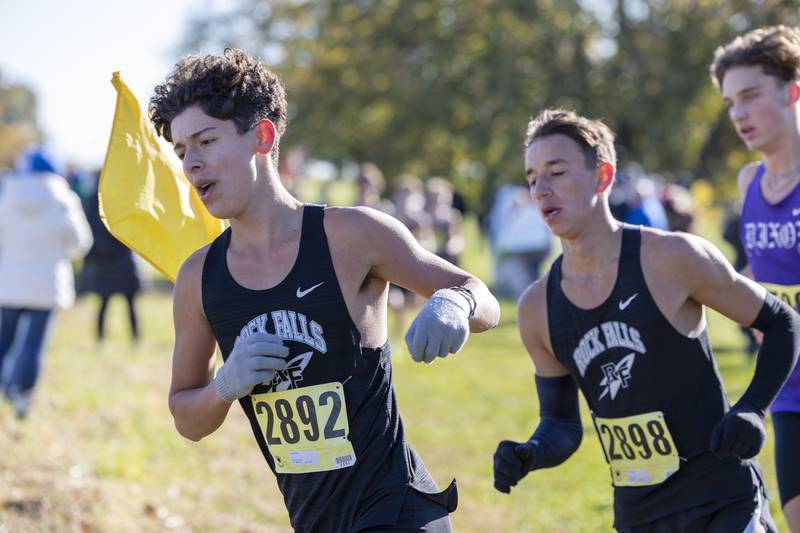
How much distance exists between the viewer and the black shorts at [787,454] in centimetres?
418

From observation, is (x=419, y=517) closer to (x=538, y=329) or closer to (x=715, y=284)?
(x=538, y=329)

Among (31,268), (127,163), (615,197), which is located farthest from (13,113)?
(127,163)

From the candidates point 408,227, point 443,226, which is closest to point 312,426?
point 408,227

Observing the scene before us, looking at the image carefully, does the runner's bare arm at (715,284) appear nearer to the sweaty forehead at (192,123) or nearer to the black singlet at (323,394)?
the black singlet at (323,394)

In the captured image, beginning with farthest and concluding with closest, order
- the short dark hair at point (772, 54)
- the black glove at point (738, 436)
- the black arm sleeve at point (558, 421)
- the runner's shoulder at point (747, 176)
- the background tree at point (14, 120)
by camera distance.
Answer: the background tree at point (14, 120) → the runner's shoulder at point (747, 176) → the short dark hair at point (772, 54) → the black arm sleeve at point (558, 421) → the black glove at point (738, 436)

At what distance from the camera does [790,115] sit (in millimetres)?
4535

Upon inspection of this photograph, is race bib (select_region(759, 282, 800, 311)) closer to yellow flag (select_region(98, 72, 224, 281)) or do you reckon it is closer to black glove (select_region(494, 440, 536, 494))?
black glove (select_region(494, 440, 536, 494))

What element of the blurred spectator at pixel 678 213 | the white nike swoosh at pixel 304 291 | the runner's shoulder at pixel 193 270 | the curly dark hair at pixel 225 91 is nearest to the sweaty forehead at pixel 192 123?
the curly dark hair at pixel 225 91

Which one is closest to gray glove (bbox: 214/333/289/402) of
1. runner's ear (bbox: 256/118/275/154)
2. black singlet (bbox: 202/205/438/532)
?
black singlet (bbox: 202/205/438/532)

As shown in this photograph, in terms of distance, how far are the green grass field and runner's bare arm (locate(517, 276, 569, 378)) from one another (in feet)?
9.96

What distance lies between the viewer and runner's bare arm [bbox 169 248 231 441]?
3400mm

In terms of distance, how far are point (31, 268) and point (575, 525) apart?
4.74 m

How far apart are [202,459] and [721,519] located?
5.63 m

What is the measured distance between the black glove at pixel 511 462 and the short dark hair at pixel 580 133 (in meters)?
1.00
